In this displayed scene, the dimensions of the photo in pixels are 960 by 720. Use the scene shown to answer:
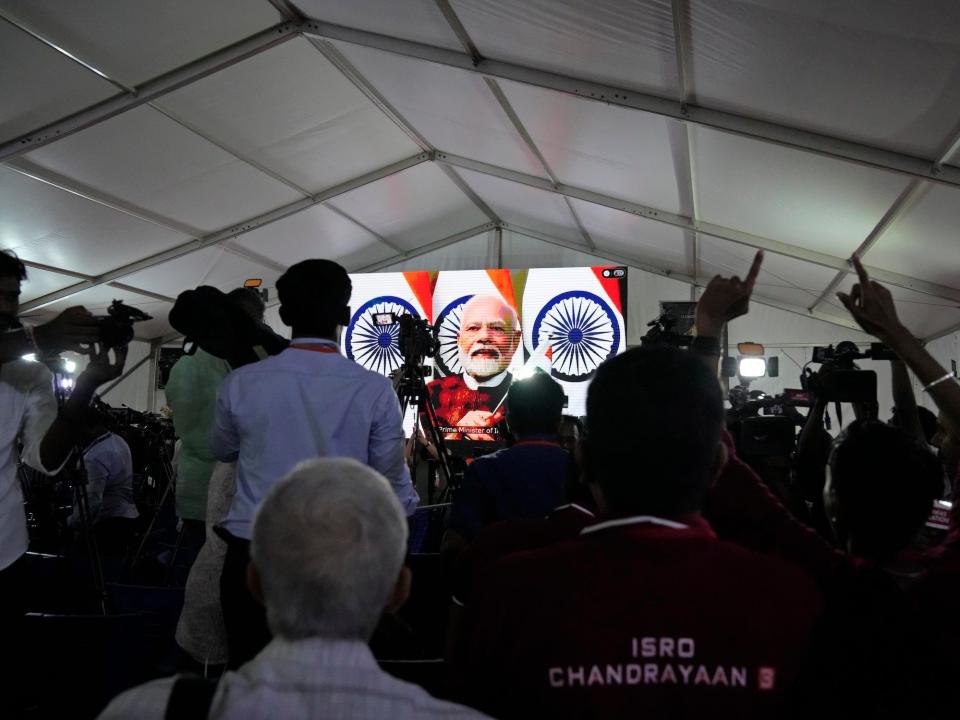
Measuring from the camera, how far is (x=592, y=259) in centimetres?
959

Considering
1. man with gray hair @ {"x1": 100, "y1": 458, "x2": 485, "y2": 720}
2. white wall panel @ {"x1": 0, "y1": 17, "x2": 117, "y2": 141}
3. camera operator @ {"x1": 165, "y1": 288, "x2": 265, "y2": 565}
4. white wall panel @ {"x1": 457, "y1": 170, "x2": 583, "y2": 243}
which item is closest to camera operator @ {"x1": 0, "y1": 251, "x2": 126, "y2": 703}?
camera operator @ {"x1": 165, "y1": 288, "x2": 265, "y2": 565}

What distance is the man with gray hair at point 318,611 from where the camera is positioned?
0.72 meters

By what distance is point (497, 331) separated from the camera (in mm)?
8141

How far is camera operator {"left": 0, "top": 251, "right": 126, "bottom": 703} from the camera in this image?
63.4 inches

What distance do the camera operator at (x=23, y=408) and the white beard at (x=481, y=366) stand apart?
633cm

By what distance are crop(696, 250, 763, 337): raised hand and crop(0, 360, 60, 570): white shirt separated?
4.71 feet

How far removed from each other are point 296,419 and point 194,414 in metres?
0.87

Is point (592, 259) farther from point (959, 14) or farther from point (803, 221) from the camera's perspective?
point (959, 14)

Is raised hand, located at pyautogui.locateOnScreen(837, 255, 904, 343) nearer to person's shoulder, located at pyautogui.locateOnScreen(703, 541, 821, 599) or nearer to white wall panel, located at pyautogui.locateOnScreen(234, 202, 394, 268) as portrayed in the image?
person's shoulder, located at pyautogui.locateOnScreen(703, 541, 821, 599)

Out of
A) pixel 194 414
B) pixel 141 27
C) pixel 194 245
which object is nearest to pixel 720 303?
pixel 194 414

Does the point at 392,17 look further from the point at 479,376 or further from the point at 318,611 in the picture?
the point at 318,611

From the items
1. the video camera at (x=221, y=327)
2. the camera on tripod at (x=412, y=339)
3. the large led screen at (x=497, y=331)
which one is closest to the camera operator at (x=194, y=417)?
the video camera at (x=221, y=327)

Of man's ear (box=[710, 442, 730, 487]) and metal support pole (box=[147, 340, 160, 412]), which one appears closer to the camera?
man's ear (box=[710, 442, 730, 487])

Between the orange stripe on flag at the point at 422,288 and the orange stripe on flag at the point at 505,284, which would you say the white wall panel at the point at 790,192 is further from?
the orange stripe on flag at the point at 422,288
